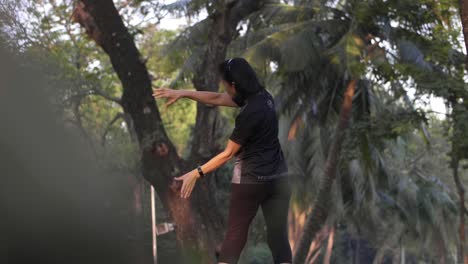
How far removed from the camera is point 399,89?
1570cm

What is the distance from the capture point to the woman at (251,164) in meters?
3.94

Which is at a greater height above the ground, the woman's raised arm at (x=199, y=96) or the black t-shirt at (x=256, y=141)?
the woman's raised arm at (x=199, y=96)

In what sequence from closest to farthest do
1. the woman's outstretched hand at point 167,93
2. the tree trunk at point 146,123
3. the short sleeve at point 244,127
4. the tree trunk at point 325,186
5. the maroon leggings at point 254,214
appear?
1. the short sleeve at point 244,127
2. the maroon leggings at point 254,214
3. the woman's outstretched hand at point 167,93
4. the tree trunk at point 146,123
5. the tree trunk at point 325,186

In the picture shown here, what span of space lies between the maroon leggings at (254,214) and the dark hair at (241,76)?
22.3 inches

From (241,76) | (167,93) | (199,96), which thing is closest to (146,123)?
(199,96)

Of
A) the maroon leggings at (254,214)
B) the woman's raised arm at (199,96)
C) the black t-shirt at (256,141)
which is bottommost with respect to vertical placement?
the maroon leggings at (254,214)

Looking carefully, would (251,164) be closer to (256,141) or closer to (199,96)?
(256,141)

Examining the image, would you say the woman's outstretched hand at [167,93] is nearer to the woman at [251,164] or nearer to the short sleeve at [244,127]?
the woman at [251,164]

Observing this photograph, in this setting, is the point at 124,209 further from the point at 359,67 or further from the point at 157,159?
the point at 157,159

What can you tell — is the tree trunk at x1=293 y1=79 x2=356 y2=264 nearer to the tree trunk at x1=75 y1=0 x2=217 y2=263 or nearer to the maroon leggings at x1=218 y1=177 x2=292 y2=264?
the tree trunk at x1=75 y1=0 x2=217 y2=263

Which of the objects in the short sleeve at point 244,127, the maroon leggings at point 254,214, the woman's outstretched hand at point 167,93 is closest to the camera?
the short sleeve at point 244,127

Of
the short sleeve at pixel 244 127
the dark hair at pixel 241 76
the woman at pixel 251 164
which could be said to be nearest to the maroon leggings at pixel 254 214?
the woman at pixel 251 164

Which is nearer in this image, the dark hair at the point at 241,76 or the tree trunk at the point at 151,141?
the dark hair at the point at 241,76

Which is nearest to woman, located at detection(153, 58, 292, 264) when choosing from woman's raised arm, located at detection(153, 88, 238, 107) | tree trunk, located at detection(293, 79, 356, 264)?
woman's raised arm, located at detection(153, 88, 238, 107)
